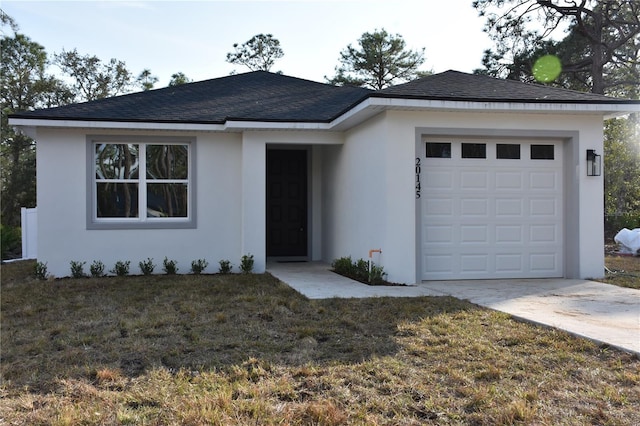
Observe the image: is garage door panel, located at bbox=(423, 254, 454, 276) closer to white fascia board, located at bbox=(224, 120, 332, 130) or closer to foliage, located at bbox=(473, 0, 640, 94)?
white fascia board, located at bbox=(224, 120, 332, 130)

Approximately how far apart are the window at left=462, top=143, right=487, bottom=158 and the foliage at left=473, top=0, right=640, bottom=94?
1306 cm

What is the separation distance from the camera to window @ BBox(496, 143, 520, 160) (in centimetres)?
959

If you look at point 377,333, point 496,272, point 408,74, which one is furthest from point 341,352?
point 408,74

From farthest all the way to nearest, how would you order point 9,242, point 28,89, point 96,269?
point 28,89 < point 9,242 < point 96,269

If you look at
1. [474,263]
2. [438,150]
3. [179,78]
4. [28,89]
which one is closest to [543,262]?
[474,263]

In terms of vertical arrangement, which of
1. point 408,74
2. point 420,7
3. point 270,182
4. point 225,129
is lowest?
point 270,182

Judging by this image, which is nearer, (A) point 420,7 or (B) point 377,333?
(B) point 377,333

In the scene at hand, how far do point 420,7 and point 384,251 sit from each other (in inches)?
177

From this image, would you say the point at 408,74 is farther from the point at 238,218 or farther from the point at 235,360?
the point at 235,360

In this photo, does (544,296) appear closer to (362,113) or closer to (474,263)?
(474,263)

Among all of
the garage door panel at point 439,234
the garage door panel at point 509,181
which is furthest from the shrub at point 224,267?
the garage door panel at point 509,181

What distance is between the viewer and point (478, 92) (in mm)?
9125

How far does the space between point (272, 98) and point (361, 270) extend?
502 centimetres

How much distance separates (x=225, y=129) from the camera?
1092 cm
